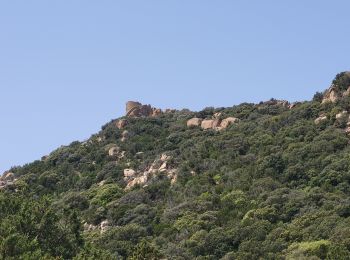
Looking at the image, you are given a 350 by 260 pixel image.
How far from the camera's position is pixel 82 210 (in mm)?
62000

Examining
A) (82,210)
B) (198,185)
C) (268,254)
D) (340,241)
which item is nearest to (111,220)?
(82,210)

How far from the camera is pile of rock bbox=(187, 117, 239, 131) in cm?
7919

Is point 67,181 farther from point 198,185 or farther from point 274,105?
point 274,105

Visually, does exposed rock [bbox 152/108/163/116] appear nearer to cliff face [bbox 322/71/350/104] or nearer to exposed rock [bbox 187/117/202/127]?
exposed rock [bbox 187/117/202/127]

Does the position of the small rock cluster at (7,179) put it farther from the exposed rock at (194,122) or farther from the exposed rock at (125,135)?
the exposed rock at (194,122)

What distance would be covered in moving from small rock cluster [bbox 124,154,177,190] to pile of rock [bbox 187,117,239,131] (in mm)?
11242

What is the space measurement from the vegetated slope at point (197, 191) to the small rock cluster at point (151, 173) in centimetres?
15

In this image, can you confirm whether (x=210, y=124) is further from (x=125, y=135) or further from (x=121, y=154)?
(x=121, y=154)

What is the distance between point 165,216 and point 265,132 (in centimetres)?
1963

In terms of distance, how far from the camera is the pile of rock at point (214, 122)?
7919 centimetres

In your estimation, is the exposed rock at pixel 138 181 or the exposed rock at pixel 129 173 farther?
the exposed rock at pixel 129 173

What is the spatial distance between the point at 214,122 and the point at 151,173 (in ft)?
53.4

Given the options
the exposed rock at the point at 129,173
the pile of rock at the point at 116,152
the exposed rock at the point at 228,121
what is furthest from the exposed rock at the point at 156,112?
the exposed rock at the point at 129,173

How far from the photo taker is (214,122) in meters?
80.6
